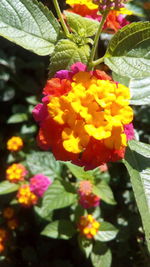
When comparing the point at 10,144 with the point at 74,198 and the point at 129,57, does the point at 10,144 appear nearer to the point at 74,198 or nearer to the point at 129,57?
the point at 74,198

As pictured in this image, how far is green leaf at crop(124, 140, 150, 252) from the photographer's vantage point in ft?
2.09

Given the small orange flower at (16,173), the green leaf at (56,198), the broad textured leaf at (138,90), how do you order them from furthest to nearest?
the small orange flower at (16,173) < the green leaf at (56,198) < the broad textured leaf at (138,90)

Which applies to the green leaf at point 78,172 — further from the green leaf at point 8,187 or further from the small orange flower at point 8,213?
the small orange flower at point 8,213

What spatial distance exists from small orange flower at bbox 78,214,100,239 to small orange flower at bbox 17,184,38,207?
19 cm

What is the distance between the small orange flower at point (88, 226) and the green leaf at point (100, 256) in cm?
7

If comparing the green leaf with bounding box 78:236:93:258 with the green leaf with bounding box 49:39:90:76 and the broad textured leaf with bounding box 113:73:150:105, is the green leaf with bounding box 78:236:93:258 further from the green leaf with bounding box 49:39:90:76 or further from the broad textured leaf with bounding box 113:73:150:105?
the green leaf with bounding box 49:39:90:76

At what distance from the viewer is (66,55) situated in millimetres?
665

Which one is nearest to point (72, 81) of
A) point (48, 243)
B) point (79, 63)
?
point (79, 63)

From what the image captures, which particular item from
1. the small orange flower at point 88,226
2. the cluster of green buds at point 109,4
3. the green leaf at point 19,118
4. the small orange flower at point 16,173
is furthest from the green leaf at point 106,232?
the cluster of green buds at point 109,4

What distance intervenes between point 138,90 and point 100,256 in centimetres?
70

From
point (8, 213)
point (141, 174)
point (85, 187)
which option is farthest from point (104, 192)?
point (141, 174)

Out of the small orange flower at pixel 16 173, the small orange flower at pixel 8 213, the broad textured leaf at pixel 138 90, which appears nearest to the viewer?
the broad textured leaf at pixel 138 90

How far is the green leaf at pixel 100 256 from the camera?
131 cm

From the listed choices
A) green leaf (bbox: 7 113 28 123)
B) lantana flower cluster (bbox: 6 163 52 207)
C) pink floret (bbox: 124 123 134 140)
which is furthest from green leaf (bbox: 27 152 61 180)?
pink floret (bbox: 124 123 134 140)
